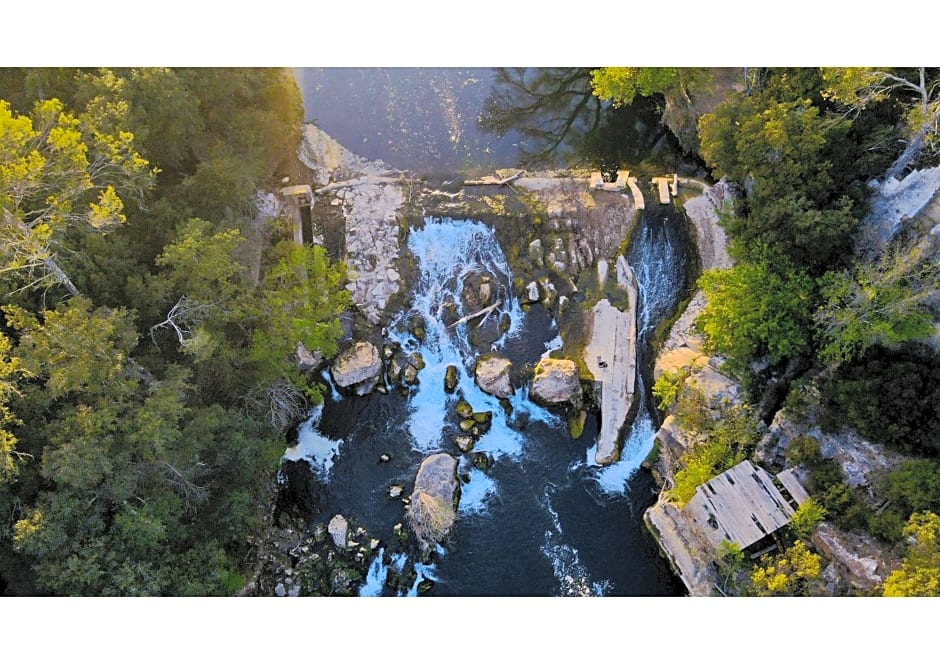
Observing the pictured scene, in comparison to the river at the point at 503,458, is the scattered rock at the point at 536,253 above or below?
above

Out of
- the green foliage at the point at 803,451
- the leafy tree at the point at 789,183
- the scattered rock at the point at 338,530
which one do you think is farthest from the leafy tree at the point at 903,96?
the scattered rock at the point at 338,530

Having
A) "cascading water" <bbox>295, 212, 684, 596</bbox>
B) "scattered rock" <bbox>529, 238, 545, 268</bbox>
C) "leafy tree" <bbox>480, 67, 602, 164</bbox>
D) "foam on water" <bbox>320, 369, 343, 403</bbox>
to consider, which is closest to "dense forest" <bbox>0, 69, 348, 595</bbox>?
"foam on water" <bbox>320, 369, 343, 403</bbox>

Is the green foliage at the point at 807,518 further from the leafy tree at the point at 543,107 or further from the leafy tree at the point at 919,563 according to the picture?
the leafy tree at the point at 543,107

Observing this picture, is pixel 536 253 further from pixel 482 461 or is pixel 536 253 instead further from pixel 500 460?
pixel 482 461

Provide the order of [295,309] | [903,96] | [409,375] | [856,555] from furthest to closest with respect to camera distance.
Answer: [409,375] < [295,309] < [903,96] < [856,555]

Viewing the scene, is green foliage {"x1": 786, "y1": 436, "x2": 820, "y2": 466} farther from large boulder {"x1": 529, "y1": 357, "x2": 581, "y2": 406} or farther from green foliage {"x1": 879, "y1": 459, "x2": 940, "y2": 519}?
large boulder {"x1": 529, "y1": 357, "x2": 581, "y2": 406}

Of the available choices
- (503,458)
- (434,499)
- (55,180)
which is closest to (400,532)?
(434,499)
